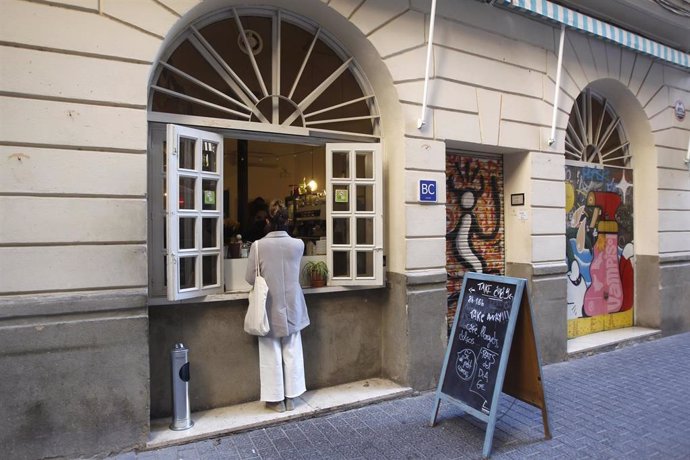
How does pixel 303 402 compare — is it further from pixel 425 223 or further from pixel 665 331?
pixel 665 331

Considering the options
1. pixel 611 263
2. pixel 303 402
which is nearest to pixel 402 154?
pixel 303 402

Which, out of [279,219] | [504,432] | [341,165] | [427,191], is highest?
[341,165]

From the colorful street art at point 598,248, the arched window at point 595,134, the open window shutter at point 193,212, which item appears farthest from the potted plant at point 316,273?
the arched window at point 595,134

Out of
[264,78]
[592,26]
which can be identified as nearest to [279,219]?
[264,78]

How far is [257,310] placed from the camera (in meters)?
4.53

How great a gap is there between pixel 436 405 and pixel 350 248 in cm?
189

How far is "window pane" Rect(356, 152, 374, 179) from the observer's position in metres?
5.40

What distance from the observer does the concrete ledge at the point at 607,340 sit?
689 centimetres

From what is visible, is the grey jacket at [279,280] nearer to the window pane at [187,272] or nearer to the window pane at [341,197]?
the window pane at [187,272]

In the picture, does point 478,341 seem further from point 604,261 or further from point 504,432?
point 604,261

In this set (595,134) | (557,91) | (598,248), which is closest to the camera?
(557,91)

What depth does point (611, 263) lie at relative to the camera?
8.04 meters

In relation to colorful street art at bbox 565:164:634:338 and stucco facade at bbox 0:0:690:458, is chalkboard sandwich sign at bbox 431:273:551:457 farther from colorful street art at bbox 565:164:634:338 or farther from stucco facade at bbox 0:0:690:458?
colorful street art at bbox 565:164:634:338

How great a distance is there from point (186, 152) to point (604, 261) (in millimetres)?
6981
